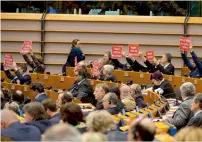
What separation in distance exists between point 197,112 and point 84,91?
4.61m

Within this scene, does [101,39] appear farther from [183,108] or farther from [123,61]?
[183,108]

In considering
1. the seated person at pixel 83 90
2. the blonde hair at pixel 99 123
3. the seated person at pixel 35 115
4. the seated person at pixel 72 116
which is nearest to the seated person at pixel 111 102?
the seated person at pixel 35 115

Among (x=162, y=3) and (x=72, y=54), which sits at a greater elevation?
(x=162, y=3)

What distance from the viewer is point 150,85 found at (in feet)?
48.0

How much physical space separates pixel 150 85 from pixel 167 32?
3.73m

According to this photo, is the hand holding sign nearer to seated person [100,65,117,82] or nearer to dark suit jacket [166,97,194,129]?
seated person [100,65,117,82]

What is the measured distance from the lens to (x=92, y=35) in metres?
18.3

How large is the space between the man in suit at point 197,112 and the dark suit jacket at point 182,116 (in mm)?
271

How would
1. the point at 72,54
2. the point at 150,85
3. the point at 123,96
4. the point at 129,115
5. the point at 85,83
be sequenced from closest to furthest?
the point at 129,115 → the point at 123,96 → the point at 85,83 → the point at 150,85 → the point at 72,54

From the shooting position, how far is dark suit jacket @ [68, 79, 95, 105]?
41.3 feet

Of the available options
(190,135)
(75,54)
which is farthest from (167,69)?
(190,135)

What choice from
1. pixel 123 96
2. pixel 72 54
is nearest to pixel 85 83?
pixel 123 96

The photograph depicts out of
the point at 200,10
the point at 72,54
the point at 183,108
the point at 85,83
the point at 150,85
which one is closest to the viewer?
the point at 183,108

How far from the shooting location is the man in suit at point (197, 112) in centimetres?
827
